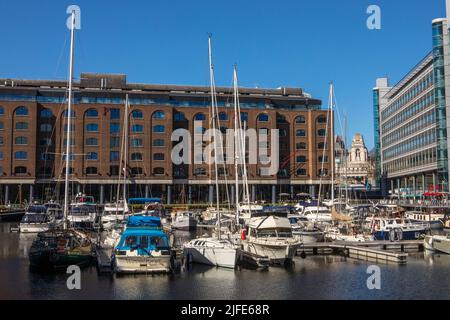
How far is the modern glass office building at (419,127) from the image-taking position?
3794 inches

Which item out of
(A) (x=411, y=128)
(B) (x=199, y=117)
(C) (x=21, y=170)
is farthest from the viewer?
(A) (x=411, y=128)

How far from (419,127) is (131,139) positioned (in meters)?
60.7

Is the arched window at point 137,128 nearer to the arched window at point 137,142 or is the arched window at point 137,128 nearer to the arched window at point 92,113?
the arched window at point 137,142

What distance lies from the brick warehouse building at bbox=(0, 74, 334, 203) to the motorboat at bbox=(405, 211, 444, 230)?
3293cm

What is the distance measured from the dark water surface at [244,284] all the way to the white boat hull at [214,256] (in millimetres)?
581

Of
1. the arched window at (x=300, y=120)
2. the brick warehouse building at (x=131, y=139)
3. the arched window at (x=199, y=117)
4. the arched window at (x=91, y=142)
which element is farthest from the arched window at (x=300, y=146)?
the arched window at (x=91, y=142)

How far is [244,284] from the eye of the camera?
1287 inches

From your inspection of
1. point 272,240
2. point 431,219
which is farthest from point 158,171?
point 272,240

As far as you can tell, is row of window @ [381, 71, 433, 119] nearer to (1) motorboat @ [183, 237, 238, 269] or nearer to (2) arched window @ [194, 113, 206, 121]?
(2) arched window @ [194, 113, 206, 121]

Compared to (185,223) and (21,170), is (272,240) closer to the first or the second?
(185,223)

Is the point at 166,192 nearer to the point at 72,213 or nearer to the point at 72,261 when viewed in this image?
the point at 72,213

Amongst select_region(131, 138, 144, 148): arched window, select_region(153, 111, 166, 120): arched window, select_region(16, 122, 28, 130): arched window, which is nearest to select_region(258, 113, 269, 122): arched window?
select_region(153, 111, 166, 120): arched window
